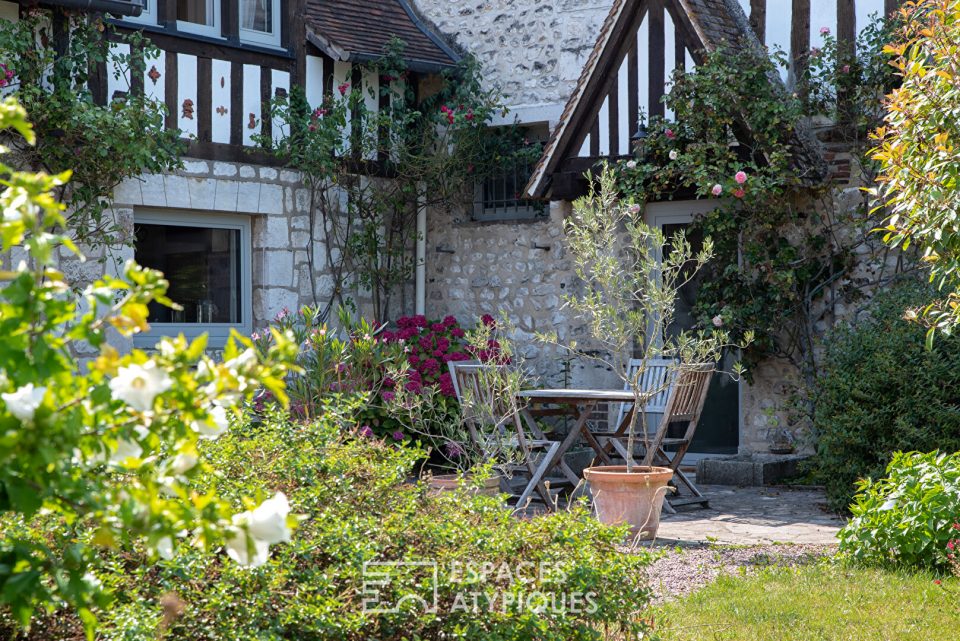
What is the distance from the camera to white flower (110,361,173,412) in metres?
1.46

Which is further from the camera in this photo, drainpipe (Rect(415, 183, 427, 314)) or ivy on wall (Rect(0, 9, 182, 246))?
drainpipe (Rect(415, 183, 427, 314))

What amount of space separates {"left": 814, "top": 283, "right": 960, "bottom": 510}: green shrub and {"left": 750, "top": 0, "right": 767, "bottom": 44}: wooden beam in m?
2.73

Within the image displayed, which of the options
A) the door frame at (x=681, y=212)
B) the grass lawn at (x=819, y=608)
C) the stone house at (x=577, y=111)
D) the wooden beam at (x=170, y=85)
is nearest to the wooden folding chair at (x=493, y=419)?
the stone house at (x=577, y=111)

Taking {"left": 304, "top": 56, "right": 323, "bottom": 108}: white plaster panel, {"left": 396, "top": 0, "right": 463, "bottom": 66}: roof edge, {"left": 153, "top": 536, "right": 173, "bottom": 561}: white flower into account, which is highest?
{"left": 396, "top": 0, "right": 463, "bottom": 66}: roof edge

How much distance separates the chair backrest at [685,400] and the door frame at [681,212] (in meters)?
1.98

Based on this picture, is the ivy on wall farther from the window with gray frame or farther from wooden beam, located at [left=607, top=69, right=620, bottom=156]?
wooden beam, located at [left=607, top=69, right=620, bottom=156]

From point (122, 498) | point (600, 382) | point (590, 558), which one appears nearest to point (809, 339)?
point (600, 382)

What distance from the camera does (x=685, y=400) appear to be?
260 inches

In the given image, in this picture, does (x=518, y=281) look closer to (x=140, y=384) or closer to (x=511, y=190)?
(x=511, y=190)

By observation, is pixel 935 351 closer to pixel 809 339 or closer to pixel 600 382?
pixel 809 339

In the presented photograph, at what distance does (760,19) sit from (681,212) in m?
1.54

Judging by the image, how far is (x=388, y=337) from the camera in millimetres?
9008

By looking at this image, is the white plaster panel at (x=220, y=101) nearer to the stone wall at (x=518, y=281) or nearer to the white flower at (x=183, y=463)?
the stone wall at (x=518, y=281)

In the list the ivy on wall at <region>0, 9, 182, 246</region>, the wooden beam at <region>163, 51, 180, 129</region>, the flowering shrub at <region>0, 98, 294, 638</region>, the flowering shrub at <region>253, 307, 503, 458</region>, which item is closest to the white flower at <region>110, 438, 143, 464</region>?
the flowering shrub at <region>0, 98, 294, 638</region>
